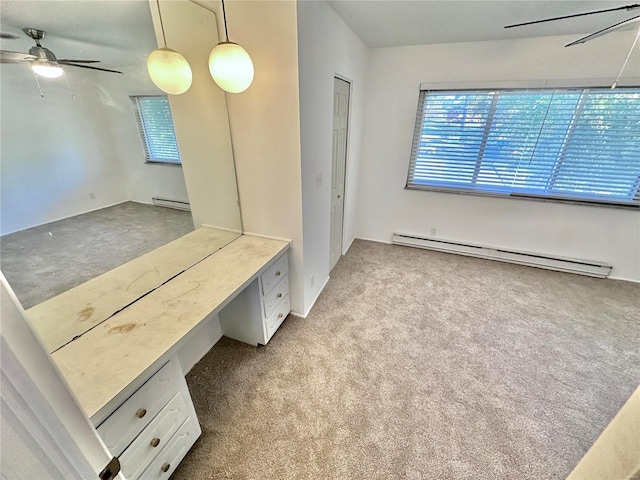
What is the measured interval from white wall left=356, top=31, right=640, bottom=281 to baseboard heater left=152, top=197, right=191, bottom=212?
98.5 inches

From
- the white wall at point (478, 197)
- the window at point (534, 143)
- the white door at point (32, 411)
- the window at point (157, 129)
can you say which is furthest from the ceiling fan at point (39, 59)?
the window at point (534, 143)

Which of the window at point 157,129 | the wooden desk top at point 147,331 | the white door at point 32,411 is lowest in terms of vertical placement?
the wooden desk top at point 147,331

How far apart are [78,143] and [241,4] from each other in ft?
4.07

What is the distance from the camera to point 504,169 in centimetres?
312

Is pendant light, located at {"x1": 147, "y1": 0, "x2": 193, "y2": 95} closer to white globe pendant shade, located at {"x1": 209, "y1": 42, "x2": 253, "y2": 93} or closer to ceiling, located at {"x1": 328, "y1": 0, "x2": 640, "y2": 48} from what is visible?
white globe pendant shade, located at {"x1": 209, "y1": 42, "x2": 253, "y2": 93}

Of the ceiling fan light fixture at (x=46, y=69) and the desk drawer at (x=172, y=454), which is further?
the desk drawer at (x=172, y=454)

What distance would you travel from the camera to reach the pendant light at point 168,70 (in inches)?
53.8

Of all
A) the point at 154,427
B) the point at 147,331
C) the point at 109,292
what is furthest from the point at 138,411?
the point at 109,292

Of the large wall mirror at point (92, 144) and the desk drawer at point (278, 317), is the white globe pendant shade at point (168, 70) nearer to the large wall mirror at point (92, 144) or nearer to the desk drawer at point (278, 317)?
the large wall mirror at point (92, 144)

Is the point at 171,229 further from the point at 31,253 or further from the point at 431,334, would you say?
the point at 431,334

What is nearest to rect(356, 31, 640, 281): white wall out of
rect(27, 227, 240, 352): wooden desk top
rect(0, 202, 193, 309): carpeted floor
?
rect(27, 227, 240, 352): wooden desk top

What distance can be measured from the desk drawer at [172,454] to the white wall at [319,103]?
125 cm

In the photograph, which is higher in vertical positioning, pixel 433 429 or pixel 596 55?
pixel 596 55

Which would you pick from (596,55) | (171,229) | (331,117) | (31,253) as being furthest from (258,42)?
(596,55)
